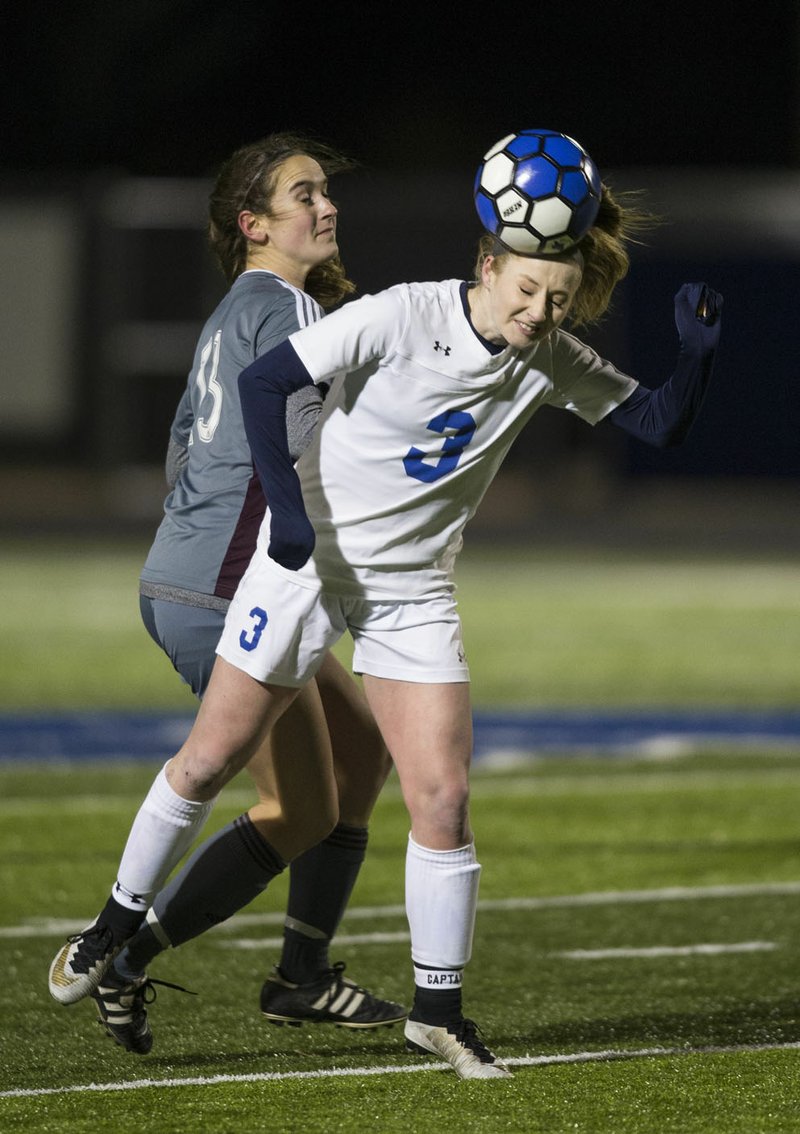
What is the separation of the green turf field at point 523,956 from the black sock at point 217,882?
0.30 metres

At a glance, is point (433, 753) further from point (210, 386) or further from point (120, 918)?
point (210, 386)

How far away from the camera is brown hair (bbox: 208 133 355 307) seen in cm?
455

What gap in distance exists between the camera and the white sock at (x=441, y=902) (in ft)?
13.5

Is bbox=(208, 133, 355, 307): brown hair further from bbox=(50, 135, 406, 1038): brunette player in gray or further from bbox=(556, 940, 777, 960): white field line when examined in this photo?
bbox=(556, 940, 777, 960): white field line

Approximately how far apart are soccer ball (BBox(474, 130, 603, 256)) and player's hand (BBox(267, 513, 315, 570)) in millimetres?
705

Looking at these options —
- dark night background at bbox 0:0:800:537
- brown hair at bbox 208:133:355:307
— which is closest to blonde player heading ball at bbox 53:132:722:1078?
brown hair at bbox 208:133:355:307

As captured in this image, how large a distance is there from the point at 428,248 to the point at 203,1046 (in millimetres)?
18030

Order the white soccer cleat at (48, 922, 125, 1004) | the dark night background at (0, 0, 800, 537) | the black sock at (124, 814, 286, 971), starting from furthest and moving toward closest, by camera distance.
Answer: the dark night background at (0, 0, 800, 537)
the black sock at (124, 814, 286, 971)
the white soccer cleat at (48, 922, 125, 1004)

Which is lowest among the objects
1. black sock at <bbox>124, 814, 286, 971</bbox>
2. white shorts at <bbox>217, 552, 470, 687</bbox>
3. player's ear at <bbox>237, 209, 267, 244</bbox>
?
black sock at <bbox>124, 814, 286, 971</bbox>

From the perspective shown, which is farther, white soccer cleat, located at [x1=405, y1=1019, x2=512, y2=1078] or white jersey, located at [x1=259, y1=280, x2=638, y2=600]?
white soccer cleat, located at [x1=405, y1=1019, x2=512, y2=1078]

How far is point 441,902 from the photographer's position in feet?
13.5

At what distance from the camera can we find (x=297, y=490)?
3963mm

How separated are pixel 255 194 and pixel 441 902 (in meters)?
1.66

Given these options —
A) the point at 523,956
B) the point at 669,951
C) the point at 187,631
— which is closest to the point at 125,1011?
the point at 187,631
